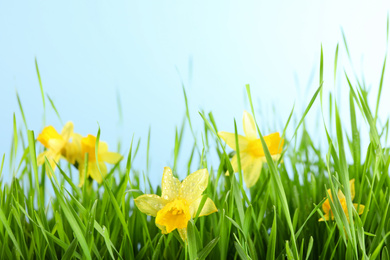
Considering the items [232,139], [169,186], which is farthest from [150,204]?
[232,139]

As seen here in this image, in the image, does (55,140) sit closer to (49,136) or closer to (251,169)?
(49,136)

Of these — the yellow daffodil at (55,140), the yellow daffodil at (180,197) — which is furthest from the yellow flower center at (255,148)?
the yellow daffodil at (55,140)

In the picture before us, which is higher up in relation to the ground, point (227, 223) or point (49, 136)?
point (49, 136)

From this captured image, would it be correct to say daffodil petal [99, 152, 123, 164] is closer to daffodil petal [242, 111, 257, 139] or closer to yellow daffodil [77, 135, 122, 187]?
yellow daffodil [77, 135, 122, 187]

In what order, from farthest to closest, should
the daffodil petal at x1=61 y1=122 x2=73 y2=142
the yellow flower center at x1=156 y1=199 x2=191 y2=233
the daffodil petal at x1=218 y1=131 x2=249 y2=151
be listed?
the daffodil petal at x1=61 y1=122 x2=73 y2=142 → the daffodil petal at x1=218 y1=131 x2=249 y2=151 → the yellow flower center at x1=156 y1=199 x2=191 y2=233

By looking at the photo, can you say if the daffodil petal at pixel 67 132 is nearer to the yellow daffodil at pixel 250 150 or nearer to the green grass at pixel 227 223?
the green grass at pixel 227 223

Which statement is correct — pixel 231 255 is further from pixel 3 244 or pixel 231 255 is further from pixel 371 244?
pixel 3 244

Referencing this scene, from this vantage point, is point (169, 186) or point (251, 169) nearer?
point (169, 186)

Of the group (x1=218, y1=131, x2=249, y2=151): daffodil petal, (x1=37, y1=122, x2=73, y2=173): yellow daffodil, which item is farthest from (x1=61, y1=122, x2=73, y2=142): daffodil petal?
(x1=218, y1=131, x2=249, y2=151): daffodil petal
